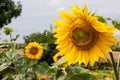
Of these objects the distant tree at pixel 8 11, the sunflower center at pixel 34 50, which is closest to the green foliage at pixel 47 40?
the sunflower center at pixel 34 50

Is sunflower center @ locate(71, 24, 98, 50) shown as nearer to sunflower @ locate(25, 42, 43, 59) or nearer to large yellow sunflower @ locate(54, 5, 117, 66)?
large yellow sunflower @ locate(54, 5, 117, 66)

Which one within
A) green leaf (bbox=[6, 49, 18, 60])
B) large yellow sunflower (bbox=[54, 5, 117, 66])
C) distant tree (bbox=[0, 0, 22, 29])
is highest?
distant tree (bbox=[0, 0, 22, 29])

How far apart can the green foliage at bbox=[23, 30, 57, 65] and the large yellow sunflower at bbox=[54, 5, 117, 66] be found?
12480 millimetres

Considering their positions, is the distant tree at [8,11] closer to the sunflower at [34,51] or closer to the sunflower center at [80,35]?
the sunflower at [34,51]

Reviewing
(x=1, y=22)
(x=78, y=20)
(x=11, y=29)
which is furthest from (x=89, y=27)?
(x=1, y=22)

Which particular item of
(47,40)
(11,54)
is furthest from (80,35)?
(47,40)

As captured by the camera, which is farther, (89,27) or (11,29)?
(11,29)

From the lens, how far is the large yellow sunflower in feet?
4.40

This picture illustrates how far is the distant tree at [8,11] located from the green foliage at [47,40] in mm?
12434

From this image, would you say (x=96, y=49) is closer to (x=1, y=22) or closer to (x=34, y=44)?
(x=34, y=44)

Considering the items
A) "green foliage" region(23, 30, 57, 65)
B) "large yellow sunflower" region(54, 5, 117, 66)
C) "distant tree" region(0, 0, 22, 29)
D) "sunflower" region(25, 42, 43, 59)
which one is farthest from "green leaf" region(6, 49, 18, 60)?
"distant tree" region(0, 0, 22, 29)

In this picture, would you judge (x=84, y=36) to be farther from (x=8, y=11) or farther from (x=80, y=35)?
(x=8, y=11)

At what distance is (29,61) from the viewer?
11.9 ft

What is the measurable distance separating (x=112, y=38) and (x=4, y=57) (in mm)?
2612
